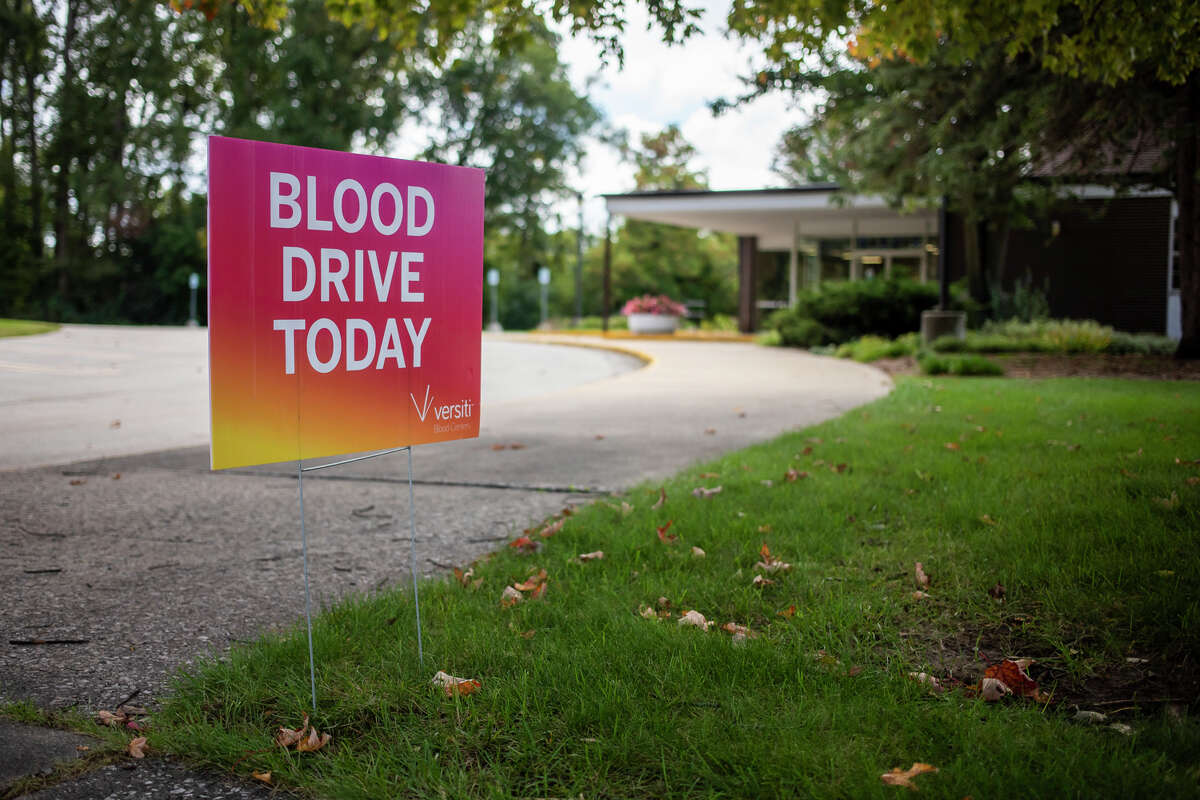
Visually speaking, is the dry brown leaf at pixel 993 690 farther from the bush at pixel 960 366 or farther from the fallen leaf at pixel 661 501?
the bush at pixel 960 366

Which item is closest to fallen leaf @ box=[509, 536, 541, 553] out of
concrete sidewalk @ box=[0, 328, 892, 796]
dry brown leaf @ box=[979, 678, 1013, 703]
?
concrete sidewalk @ box=[0, 328, 892, 796]

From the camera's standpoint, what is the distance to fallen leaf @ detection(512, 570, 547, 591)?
12.3 ft

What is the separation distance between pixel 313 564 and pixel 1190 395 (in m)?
8.57

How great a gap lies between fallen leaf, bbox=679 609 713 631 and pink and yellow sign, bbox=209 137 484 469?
3.28 ft

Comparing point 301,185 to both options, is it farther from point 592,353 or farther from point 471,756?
point 592,353

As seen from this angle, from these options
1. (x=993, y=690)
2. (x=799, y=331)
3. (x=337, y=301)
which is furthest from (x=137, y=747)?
(x=799, y=331)

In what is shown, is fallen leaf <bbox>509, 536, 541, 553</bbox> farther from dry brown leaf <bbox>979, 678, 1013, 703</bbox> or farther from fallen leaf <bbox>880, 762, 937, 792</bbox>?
fallen leaf <bbox>880, 762, 937, 792</bbox>

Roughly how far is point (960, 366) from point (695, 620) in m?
11.0

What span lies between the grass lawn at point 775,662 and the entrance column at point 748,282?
83.9ft

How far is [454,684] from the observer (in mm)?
2783

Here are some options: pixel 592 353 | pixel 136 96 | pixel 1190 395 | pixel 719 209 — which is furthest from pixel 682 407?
pixel 136 96

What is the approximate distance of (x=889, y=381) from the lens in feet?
41.8

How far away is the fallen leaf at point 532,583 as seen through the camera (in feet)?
12.3

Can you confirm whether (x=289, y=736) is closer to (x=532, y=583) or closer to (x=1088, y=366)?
(x=532, y=583)
